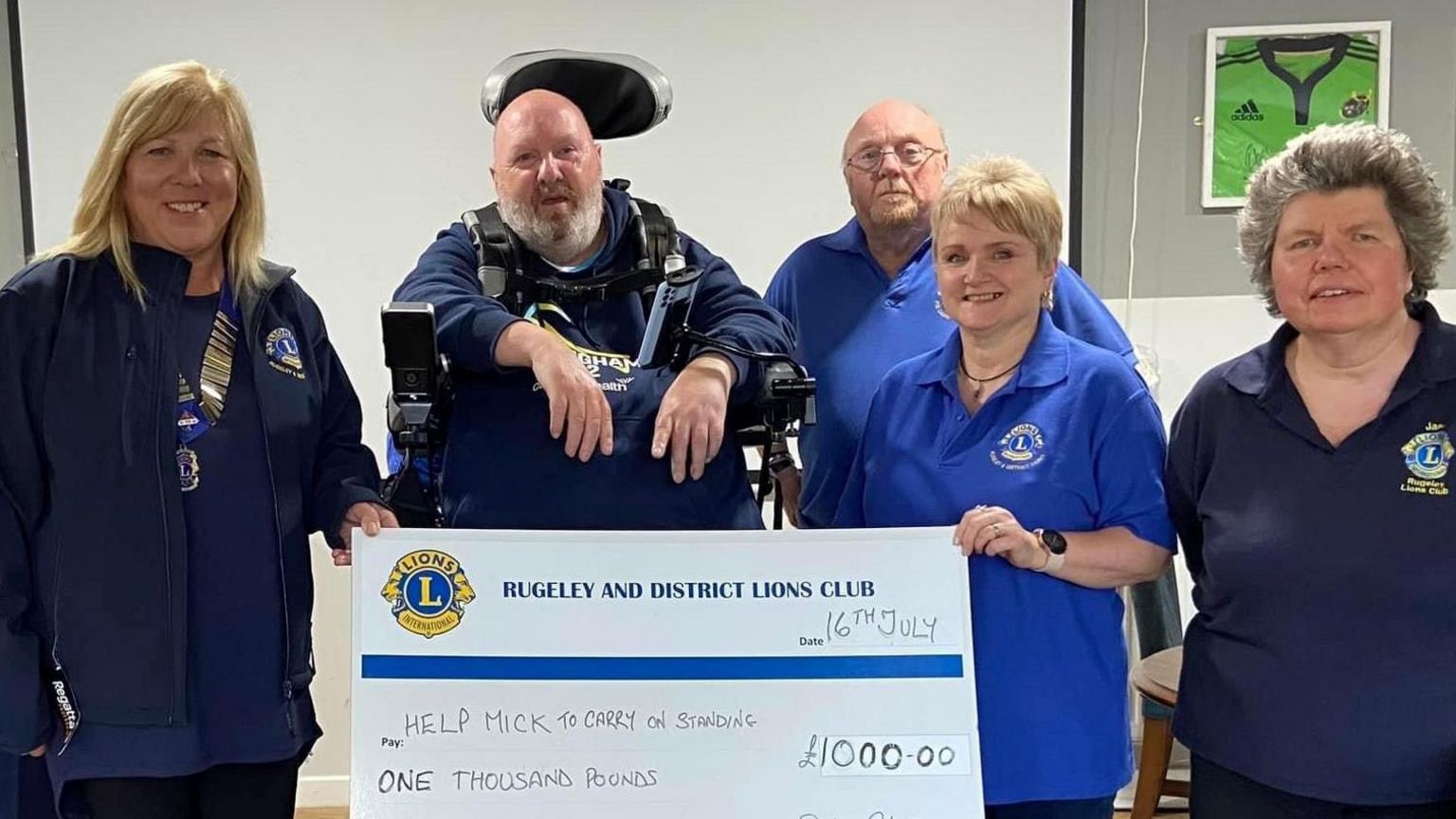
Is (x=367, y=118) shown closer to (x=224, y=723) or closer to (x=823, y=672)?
(x=224, y=723)

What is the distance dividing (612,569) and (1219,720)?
84 centimetres

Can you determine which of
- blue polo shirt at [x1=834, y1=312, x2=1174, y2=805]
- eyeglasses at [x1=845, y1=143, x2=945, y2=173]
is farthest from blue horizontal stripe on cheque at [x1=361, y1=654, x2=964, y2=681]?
eyeglasses at [x1=845, y1=143, x2=945, y2=173]

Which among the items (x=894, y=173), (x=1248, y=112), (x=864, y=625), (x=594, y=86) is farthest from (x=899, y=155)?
(x=1248, y=112)

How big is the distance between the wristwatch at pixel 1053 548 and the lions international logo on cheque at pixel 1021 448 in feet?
0.32

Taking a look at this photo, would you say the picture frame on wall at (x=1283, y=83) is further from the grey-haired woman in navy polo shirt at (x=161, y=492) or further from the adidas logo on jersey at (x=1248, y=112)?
the grey-haired woman in navy polo shirt at (x=161, y=492)

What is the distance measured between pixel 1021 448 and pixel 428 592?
32.4 inches

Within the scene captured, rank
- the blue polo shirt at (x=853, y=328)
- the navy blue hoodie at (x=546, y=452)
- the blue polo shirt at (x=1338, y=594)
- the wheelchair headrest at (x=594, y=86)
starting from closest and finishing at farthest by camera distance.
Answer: the blue polo shirt at (x=1338, y=594), the navy blue hoodie at (x=546, y=452), the wheelchair headrest at (x=594, y=86), the blue polo shirt at (x=853, y=328)

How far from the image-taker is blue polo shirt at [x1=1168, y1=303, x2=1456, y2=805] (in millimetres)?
1392

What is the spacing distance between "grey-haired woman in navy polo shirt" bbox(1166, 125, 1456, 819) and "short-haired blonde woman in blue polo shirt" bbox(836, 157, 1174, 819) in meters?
0.11

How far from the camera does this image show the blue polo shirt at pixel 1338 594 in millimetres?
1392

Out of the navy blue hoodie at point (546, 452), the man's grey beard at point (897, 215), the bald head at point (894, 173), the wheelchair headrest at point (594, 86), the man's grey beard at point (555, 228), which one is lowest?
the navy blue hoodie at point (546, 452)

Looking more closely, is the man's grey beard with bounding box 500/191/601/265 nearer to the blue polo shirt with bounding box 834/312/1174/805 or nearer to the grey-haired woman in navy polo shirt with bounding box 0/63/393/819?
the grey-haired woman in navy polo shirt with bounding box 0/63/393/819

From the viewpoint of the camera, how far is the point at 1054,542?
4.91ft

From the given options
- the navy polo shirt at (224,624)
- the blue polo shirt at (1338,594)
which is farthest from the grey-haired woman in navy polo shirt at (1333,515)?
the navy polo shirt at (224,624)
